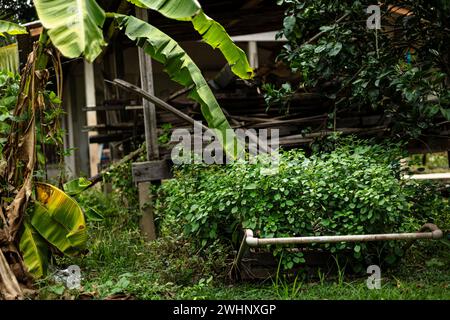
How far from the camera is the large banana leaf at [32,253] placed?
18.2ft

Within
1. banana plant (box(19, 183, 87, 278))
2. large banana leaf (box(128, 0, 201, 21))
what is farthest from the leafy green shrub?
large banana leaf (box(128, 0, 201, 21))

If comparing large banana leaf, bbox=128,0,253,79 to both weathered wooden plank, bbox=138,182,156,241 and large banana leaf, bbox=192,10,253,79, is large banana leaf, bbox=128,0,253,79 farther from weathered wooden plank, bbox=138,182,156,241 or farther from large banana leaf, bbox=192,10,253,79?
weathered wooden plank, bbox=138,182,156,241

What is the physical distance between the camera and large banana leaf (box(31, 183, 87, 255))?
18.8 feet

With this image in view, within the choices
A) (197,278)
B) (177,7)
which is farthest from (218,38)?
(197,278)

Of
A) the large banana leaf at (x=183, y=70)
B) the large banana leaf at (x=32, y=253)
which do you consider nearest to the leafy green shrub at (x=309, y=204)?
the large banana leaf at (x=183, y=70)

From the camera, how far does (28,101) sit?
5.85 metres

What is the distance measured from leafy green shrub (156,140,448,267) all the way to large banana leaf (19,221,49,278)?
146 cm

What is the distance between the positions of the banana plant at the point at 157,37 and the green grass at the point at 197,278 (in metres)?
1.30

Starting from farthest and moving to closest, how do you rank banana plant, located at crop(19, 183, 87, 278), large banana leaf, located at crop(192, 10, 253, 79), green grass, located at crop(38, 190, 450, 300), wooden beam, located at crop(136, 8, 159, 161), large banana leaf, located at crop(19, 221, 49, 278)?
wooden beam, located at crop(136, 8, 159, 161)
large banana leaf, located at crop(192, 10, 253, 79)
banana plant, located at crop(19, 183, 87, 278)
large banana leaf, located at crop(19, 221, 49, 278)
green grass, located at crop(38, 190, 450, 300)

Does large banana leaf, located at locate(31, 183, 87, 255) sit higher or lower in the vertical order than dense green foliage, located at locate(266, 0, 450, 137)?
lower

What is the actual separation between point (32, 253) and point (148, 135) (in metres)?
2.90

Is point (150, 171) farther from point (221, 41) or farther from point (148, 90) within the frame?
point (221, 41)
